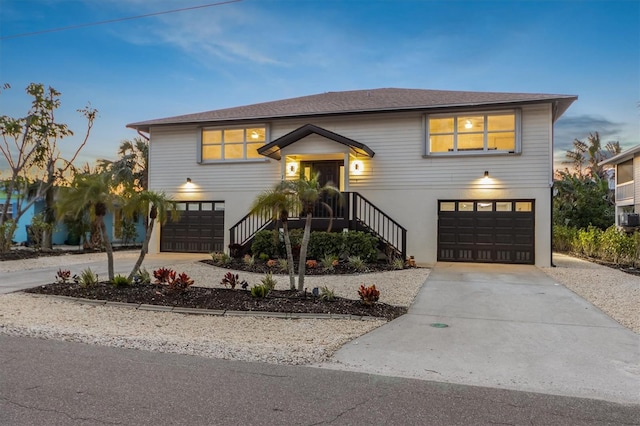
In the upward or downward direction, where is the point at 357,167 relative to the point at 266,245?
upward

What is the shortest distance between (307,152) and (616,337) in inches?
434

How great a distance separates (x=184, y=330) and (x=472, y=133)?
12.1m

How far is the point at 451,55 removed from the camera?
1795cm

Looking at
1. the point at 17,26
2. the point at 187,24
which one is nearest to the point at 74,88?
the point at 17,26

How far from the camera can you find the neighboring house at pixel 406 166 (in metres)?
14.0

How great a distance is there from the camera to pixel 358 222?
14.0 m

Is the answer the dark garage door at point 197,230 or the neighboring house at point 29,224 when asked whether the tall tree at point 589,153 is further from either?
the neighboring house at point 29,224

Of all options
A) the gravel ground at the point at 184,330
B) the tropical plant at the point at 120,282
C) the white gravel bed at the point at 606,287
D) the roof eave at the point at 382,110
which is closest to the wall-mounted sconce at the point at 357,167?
the roof eave at the point at 382,110

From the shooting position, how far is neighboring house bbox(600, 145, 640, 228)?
68.8 feet

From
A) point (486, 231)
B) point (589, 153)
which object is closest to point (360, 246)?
point (486, 231)

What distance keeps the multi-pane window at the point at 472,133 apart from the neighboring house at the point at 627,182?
8.47 meters

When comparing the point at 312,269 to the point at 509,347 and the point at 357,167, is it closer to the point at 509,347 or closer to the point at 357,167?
the point at 357,167

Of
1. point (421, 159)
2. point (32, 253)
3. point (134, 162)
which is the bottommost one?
point (32, 253)

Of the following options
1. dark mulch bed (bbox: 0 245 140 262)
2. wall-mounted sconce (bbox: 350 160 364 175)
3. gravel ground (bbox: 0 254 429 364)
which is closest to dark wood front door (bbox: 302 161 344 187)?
wall-mounted sconce (bbox: 350 160 364 175)
